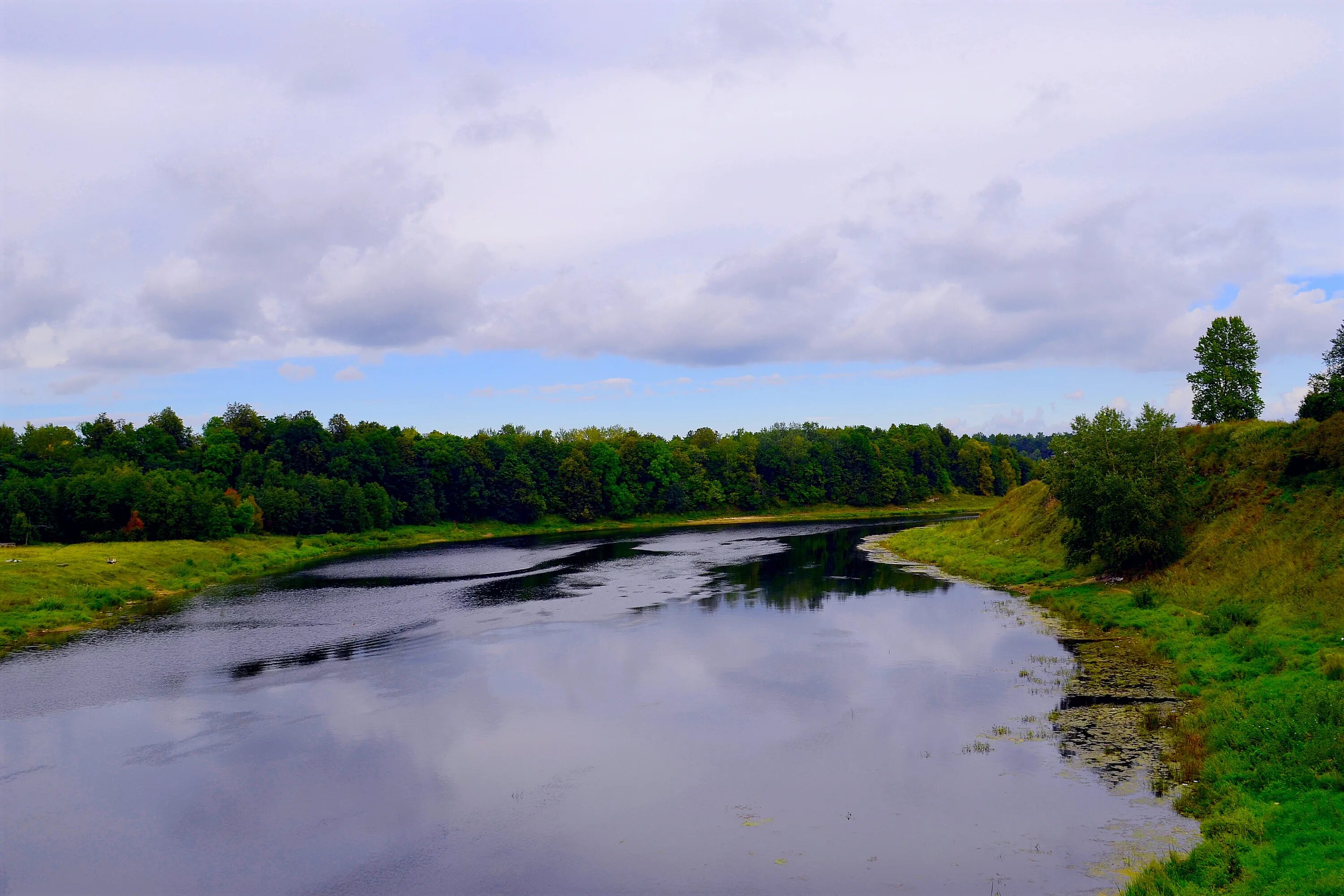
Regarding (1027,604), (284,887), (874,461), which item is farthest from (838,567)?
(874,461)

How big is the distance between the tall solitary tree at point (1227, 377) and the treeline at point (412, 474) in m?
81.6

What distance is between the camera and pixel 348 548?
95.4 meters

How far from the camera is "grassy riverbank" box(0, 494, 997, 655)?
45.8 metres

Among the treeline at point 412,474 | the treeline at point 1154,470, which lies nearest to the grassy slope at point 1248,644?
the treeline at point 1154,470

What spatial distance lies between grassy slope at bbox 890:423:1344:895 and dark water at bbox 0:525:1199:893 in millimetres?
1914

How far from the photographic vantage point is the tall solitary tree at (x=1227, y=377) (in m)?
55.7

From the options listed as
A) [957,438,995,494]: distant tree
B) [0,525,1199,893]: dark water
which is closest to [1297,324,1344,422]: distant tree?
[0,525,1199,893]: dark water

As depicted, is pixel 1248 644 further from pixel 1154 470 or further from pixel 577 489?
pixel 577 489

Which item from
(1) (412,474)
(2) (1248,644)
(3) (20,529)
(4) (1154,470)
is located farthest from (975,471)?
(3) (20,529)

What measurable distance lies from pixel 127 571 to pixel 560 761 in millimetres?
50270

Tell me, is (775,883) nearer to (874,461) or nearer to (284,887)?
(284,887)

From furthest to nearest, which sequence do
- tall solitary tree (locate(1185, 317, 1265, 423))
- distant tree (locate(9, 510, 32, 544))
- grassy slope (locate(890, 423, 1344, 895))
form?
distant tree (locate(9, 510, 32, 544))
tall solitary tree (locate(1185, 317, 1265, 423))
grassy slope (locate(890, 423, 1344, 895))

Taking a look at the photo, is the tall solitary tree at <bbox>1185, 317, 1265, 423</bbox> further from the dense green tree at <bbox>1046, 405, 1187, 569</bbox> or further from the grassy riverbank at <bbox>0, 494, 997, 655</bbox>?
the grassy riverbank at <bbox>0, 494, 997, 655</bbox>

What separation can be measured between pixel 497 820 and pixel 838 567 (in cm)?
4994
